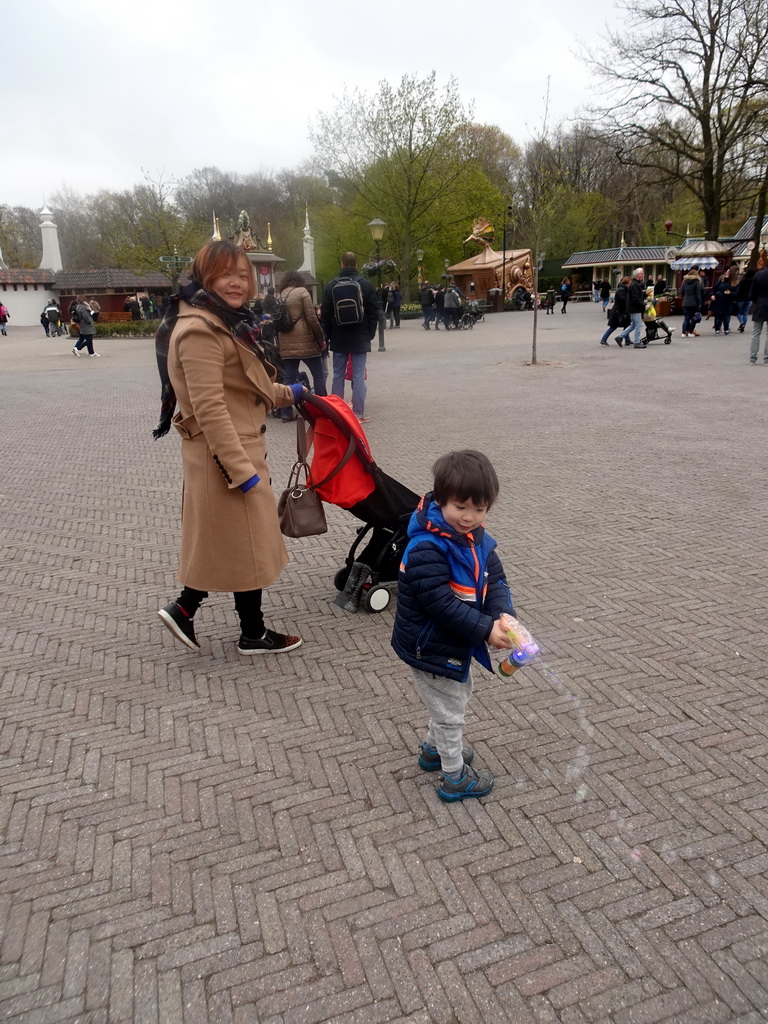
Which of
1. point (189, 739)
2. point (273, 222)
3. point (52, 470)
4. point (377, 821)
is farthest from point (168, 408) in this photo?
point (273, 222)

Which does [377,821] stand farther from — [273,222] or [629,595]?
[273,222]

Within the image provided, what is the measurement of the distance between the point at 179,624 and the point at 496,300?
127 feet

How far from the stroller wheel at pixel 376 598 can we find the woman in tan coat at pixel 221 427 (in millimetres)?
712

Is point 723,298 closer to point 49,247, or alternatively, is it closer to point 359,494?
point 359,494

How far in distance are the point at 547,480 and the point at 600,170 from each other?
60674 millimetres

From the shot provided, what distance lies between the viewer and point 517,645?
229cm

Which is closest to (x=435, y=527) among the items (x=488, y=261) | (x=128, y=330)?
(x=128, y=330)

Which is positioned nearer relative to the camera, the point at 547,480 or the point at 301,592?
the point at 301,592

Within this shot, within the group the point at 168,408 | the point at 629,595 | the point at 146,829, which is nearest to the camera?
the point at 146,829

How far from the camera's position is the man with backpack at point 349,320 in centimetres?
861

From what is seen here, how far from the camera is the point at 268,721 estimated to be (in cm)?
321

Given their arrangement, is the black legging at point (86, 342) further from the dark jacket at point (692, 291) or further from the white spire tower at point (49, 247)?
the white spire tower at point (49, 247)

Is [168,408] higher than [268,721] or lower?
higher

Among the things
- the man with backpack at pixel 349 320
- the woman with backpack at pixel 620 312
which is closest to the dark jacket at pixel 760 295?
the woman with backpack at pixel 620 312
